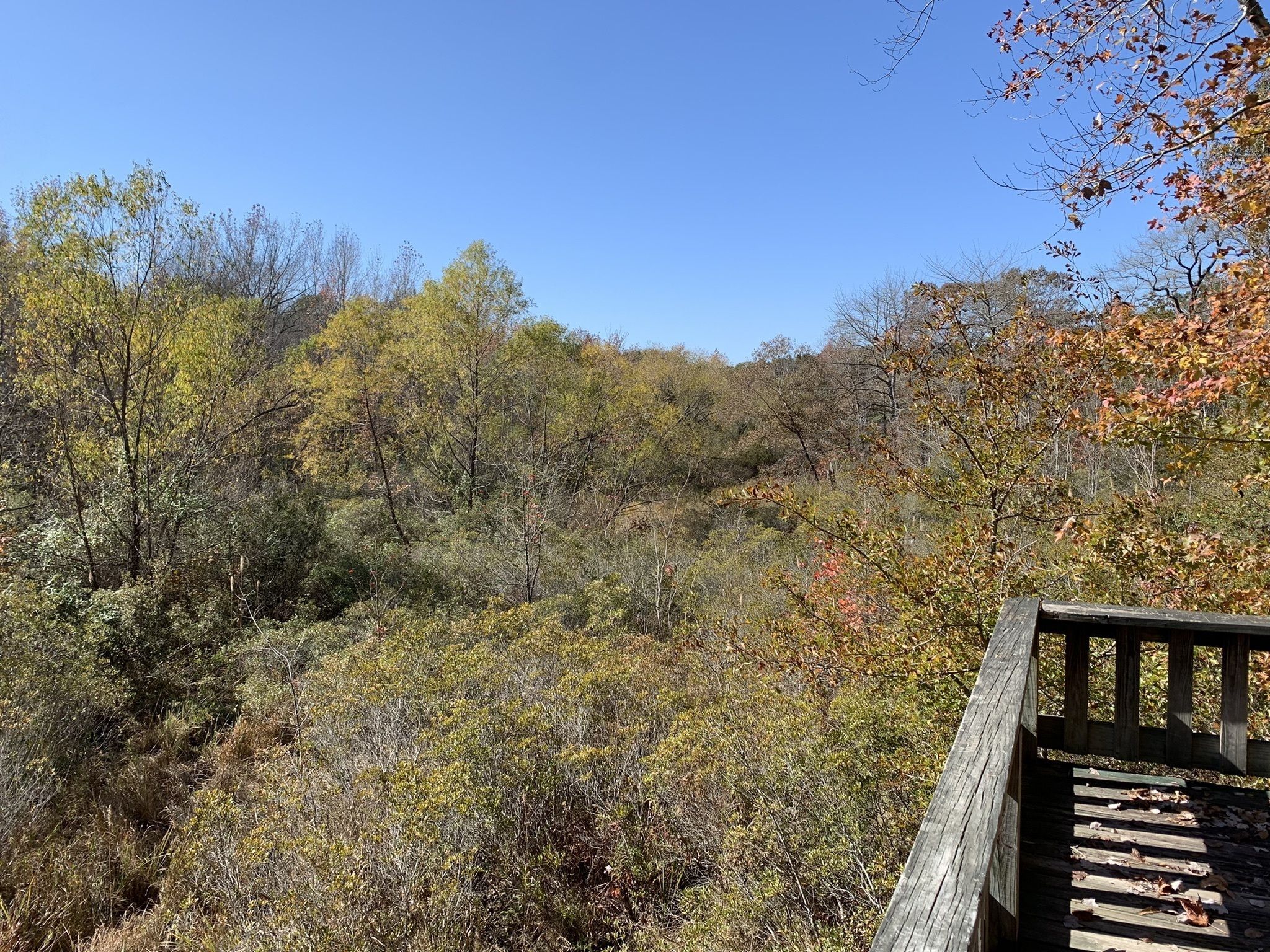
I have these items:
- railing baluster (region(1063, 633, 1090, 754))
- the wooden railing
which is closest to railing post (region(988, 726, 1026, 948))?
the wooden railing

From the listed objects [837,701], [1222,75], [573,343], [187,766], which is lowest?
[187,766]

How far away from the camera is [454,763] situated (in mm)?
4285

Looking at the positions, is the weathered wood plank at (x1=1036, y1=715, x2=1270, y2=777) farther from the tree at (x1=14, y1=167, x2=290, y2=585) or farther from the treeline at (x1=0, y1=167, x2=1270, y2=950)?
the tree at (x1=14, y1=167, x2=290, y2=585)

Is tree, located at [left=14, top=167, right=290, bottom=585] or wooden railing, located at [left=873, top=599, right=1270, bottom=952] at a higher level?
tree, located at [left=14, top=167, right=290, bottom=585]

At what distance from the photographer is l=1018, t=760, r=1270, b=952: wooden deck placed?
189 centimetres

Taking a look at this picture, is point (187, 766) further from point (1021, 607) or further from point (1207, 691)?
point (1207, 691)

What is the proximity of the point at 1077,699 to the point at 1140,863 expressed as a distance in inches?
23.9

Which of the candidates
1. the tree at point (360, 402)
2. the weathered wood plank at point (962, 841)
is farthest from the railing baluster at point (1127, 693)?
the tree at point (360, 402)

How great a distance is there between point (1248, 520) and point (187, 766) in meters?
11.8

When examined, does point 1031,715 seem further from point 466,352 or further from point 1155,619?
point 466,352

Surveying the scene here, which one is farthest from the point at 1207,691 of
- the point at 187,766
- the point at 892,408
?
the point at 892,408

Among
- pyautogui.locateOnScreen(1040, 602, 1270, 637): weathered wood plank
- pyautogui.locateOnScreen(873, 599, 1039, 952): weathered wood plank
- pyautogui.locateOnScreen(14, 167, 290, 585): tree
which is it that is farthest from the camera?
pyautogui.locateOnScreen(14, 167, 290, 585): tree

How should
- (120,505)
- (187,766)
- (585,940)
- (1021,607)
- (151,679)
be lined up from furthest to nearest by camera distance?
(120,505)
(151,679)
(187,766)
(585,940)
(1021,607)

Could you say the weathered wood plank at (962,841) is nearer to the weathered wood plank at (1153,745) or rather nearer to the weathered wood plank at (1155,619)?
the weathered wood plank at (1155,619)
